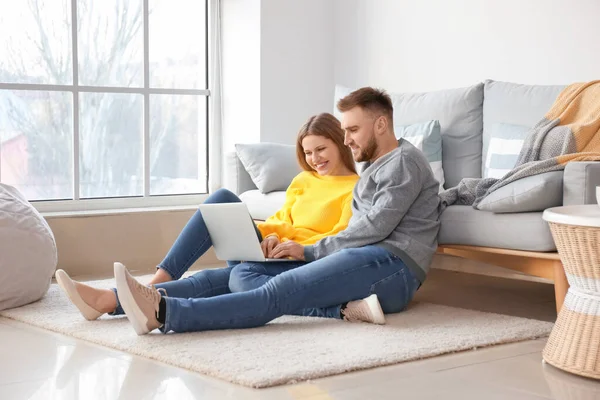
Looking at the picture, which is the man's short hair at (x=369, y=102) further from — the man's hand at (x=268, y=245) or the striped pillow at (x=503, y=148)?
the striped pillow at (x=503, y=148)

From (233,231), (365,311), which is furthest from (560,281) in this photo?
(233,231)

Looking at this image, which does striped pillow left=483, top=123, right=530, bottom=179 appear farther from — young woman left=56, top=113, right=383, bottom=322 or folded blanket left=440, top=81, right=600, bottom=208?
young woman left=56, top=113, right=383, bottom=322

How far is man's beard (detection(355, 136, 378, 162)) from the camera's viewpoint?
11.2 feet

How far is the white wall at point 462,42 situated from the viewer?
4.58 meters

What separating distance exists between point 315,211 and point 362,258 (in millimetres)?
393

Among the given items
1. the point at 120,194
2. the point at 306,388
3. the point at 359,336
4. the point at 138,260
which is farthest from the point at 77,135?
the point at 306,388

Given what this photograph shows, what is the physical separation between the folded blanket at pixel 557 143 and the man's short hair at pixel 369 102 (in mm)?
469

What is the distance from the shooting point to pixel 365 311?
3.23 metres

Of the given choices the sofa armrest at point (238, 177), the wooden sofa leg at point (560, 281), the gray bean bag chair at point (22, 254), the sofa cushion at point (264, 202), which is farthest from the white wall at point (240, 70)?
the wooden sofa leg at point (560, 281)

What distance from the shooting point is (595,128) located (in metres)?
3.61

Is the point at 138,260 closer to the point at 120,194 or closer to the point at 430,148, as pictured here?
the point at 120,194

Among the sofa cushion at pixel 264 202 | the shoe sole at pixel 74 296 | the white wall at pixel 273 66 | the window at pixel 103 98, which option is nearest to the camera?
the shoe sole at pixel 74 296

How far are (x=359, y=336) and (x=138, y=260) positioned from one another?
2362 millimetres

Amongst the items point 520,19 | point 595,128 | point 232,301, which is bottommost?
point 232,301
